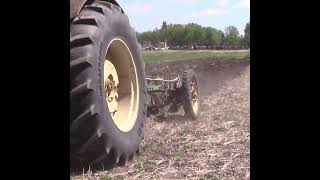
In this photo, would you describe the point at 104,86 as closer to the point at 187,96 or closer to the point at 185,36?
the point at 187,96

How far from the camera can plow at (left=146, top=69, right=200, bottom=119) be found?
7.69 meters

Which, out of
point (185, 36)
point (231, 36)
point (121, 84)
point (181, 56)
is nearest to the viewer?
point (121, 84)

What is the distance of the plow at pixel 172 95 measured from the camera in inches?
303

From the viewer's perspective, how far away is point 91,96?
3.34 meters

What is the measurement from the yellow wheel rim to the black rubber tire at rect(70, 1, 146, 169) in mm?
285

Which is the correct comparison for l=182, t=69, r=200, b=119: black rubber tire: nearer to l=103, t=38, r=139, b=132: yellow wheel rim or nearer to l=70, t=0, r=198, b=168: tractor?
l=70, t=0, r=198, b=168: tractor

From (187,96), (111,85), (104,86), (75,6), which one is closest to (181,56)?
(187,96)

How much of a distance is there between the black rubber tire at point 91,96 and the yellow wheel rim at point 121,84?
285 millimetres

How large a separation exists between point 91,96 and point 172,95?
5.05 meters
